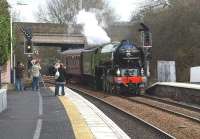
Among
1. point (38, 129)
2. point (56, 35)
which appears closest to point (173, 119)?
point (38, 129)

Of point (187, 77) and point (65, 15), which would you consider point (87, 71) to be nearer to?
point (187, 77)

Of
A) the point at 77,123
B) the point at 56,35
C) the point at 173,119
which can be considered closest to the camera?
the point at 77,123

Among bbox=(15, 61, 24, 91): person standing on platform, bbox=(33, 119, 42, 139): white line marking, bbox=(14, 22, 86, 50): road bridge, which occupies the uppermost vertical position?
bbox=(14, 22, 86, 50): road bridge

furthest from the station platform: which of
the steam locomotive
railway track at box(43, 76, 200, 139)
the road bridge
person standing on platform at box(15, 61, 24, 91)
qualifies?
the road bridge

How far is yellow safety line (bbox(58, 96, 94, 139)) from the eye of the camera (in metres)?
14.8

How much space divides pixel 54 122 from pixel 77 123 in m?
0.68

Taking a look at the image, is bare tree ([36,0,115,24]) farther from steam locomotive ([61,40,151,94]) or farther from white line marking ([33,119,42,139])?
white line marking ([33,119,42,139])

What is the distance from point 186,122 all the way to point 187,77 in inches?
1314

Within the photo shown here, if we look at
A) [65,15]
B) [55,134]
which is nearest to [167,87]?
[55,134]

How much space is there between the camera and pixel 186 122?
19.7 meters

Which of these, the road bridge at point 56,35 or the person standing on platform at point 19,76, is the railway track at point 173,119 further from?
the road bridge at point 56,35

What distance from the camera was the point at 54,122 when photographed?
17.8 metres

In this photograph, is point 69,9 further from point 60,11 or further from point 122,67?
point 122,67

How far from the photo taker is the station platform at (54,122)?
14.8 metres
